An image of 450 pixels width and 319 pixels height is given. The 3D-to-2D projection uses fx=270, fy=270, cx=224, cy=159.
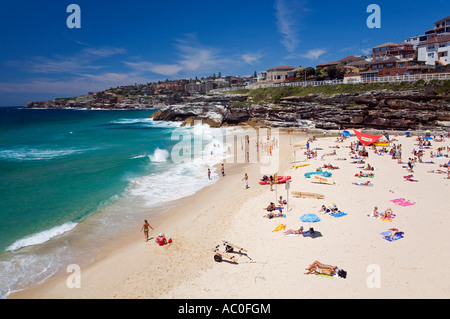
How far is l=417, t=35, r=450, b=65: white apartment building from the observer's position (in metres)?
52.3

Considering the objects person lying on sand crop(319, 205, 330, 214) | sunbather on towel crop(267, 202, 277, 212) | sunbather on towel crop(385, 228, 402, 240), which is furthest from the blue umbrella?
sunbather on towel crop(385, 228, 402, 240)

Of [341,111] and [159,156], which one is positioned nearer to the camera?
[159,156]

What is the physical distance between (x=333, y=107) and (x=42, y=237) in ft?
137

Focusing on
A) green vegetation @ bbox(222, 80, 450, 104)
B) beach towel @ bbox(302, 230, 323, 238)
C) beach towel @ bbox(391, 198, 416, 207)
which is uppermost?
green vegetation @ bbox(222, 80, 450, 104)

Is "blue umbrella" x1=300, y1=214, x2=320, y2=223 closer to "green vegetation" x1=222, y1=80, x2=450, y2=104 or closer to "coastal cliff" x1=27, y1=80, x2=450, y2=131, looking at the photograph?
"coastal cliff" x1=27, y1=80, x2=450, y2=131

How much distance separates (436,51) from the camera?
2119 inches

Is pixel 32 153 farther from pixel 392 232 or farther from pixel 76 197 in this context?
pixel 392 232

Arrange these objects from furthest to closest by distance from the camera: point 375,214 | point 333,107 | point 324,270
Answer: point 333,107 < point 375,214 < point 324,270

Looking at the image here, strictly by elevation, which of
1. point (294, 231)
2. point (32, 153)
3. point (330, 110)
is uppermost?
point (330, 110)

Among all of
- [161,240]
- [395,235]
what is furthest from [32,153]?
[395,235]

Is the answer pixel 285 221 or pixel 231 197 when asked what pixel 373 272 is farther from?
pixel 231 197

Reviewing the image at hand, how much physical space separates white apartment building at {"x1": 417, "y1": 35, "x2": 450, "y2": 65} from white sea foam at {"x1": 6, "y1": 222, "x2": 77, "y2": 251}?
218 feet
